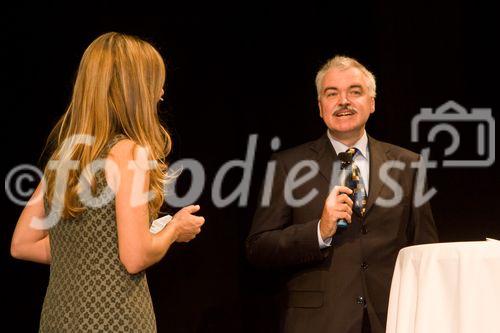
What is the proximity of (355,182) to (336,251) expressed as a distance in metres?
0.29

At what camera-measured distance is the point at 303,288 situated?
3.08 metres

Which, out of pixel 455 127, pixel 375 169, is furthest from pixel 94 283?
pixel 455 127

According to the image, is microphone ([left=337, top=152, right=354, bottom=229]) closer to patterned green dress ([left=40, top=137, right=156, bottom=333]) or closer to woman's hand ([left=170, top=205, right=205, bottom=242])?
woman's hand ([left=170, top=205, right=205, bottom=242])

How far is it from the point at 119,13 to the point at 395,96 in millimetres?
1574

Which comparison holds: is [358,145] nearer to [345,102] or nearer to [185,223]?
[345,102]

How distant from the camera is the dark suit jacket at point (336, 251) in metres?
3.02

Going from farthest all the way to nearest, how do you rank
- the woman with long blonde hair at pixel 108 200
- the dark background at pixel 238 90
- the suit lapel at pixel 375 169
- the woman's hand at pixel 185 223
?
the dark background at pixel 238 90 < the suit lapel at pixel 375 169 < the woman's hand at pixel 185 223 < the woman with long blonde hair at pixel 108 200

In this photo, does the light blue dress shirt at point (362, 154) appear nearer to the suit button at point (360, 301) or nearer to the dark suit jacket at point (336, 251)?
the dark suit jacket at point (336, 251)

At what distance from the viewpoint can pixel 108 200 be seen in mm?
2006

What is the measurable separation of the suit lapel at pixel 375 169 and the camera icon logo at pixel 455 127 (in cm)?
95

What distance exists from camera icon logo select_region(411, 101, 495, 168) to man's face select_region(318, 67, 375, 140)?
0.88m

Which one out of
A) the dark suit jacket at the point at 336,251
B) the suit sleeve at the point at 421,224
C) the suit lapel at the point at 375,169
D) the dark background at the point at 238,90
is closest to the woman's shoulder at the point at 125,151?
the dark suit jacket at the point at 336,251

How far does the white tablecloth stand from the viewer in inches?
81.0

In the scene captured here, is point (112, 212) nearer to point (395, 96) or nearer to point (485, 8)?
point (395, 96)
